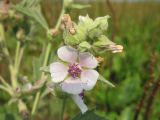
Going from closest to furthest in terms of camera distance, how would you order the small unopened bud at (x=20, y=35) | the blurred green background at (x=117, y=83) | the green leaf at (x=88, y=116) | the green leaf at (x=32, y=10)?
the green leaf at (x=88, y=116)
the green leaf at (x=32, y=10)
the small unopened bud at (x=20, y=35)
the blurred green background at (x=117, y=83)

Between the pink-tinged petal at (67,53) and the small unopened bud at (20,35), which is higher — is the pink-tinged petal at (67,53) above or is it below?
above

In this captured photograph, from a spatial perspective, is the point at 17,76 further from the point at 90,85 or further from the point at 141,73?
the point at 141,73

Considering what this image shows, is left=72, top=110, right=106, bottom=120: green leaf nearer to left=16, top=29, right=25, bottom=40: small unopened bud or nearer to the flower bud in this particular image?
the flower bud

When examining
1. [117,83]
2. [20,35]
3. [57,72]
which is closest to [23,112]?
→ [20,35]

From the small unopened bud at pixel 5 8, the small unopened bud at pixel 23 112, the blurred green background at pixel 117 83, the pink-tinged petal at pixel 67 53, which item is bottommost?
the blurred green background at pixel 117 83

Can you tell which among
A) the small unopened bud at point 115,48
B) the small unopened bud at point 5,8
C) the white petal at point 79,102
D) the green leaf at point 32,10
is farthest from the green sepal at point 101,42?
the small unopened bud at point 5,8

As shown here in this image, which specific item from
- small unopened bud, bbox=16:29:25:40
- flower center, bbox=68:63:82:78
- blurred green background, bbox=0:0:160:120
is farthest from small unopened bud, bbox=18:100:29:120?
flower center, bbox=68:63:82:78

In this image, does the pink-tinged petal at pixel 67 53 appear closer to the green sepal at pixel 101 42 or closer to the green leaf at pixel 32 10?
the green sepal at pixel 101 42

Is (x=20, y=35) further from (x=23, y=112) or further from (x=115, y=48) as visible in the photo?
(x=115, y=48)
